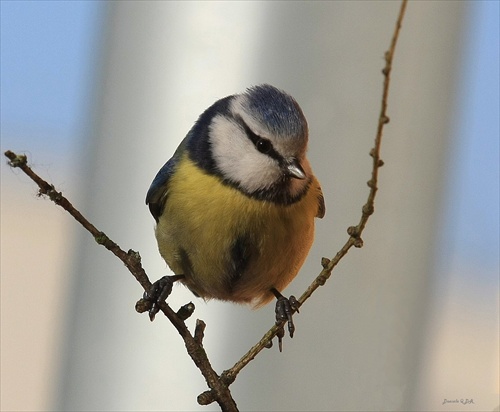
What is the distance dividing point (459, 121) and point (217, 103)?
33cm

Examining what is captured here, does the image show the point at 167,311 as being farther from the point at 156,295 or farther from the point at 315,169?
the point at 315,169

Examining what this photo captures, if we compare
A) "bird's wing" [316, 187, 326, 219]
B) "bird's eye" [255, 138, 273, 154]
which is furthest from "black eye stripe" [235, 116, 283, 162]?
"bird's wing" [316, 187, 326, 219]

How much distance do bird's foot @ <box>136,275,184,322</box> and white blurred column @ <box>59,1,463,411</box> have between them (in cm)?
21

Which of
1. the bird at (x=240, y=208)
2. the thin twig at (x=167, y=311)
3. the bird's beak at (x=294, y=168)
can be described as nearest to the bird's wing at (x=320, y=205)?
the bird at (x=240, y=208)

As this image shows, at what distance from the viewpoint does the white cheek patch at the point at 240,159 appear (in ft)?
2.44

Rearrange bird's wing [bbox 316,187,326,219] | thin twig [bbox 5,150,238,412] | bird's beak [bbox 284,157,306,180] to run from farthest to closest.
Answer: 1. bird's wing [bbox 316,187,326,219]
2. bird's beak [bbox 284,157,306,180]
3. thin twig [bbox 5,150,238,412]

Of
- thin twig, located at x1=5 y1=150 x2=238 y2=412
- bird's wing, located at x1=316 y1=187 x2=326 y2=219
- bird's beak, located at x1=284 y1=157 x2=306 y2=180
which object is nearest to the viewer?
thin twig, located at x1=5 y1=150 x2=238 y2=412

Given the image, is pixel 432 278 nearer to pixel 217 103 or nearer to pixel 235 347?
pixel 235 347

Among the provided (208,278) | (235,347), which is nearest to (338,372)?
(235,347)

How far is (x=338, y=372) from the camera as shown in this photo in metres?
0.95

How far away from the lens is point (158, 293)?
0.70m

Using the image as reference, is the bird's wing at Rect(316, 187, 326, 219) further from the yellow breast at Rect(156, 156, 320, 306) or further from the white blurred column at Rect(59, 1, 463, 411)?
the white blurred column at Rect(59, 1, 463, 411)

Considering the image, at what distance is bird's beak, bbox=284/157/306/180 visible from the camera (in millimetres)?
718

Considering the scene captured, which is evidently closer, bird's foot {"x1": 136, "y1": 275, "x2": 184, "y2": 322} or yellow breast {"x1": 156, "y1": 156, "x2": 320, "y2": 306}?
bird's foot {"x1": 136, "y1": 275, "x2": 184, "y2": 322}
